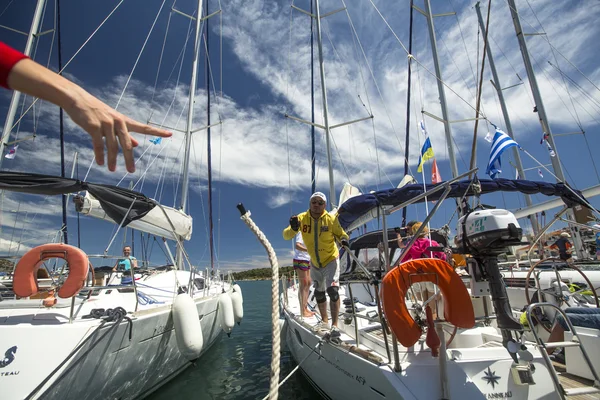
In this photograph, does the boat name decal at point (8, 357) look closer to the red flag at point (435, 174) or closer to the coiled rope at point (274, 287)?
the coiled rope at point (274, 287)

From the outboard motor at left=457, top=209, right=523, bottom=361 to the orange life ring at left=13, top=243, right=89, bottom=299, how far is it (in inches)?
177

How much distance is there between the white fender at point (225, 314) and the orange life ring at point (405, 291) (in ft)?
21.1

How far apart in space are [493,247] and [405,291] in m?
0.86

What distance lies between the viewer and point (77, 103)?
2.86 feet

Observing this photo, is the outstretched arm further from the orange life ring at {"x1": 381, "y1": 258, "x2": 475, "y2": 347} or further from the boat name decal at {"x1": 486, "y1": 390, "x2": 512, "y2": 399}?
the boat name decal at {"x1": 486, "y1": 390, "x2": 512, "y2": 399}

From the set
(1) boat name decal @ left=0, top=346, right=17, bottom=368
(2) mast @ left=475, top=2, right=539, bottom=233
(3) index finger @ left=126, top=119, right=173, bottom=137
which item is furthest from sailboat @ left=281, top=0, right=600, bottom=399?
(2) mast @ left=475, top=2, right=539, bottom=233

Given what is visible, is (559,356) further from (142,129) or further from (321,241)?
(142,129)

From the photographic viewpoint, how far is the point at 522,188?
4.96m

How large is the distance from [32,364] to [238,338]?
718cm

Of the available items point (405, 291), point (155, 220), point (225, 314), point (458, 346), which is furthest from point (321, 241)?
point (225, 314)

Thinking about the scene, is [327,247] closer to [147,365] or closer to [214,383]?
[147,365]

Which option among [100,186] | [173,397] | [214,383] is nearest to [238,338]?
[214,383]

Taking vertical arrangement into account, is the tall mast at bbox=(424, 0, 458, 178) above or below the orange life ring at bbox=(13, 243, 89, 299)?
above

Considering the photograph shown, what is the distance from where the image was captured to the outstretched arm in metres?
0.83
